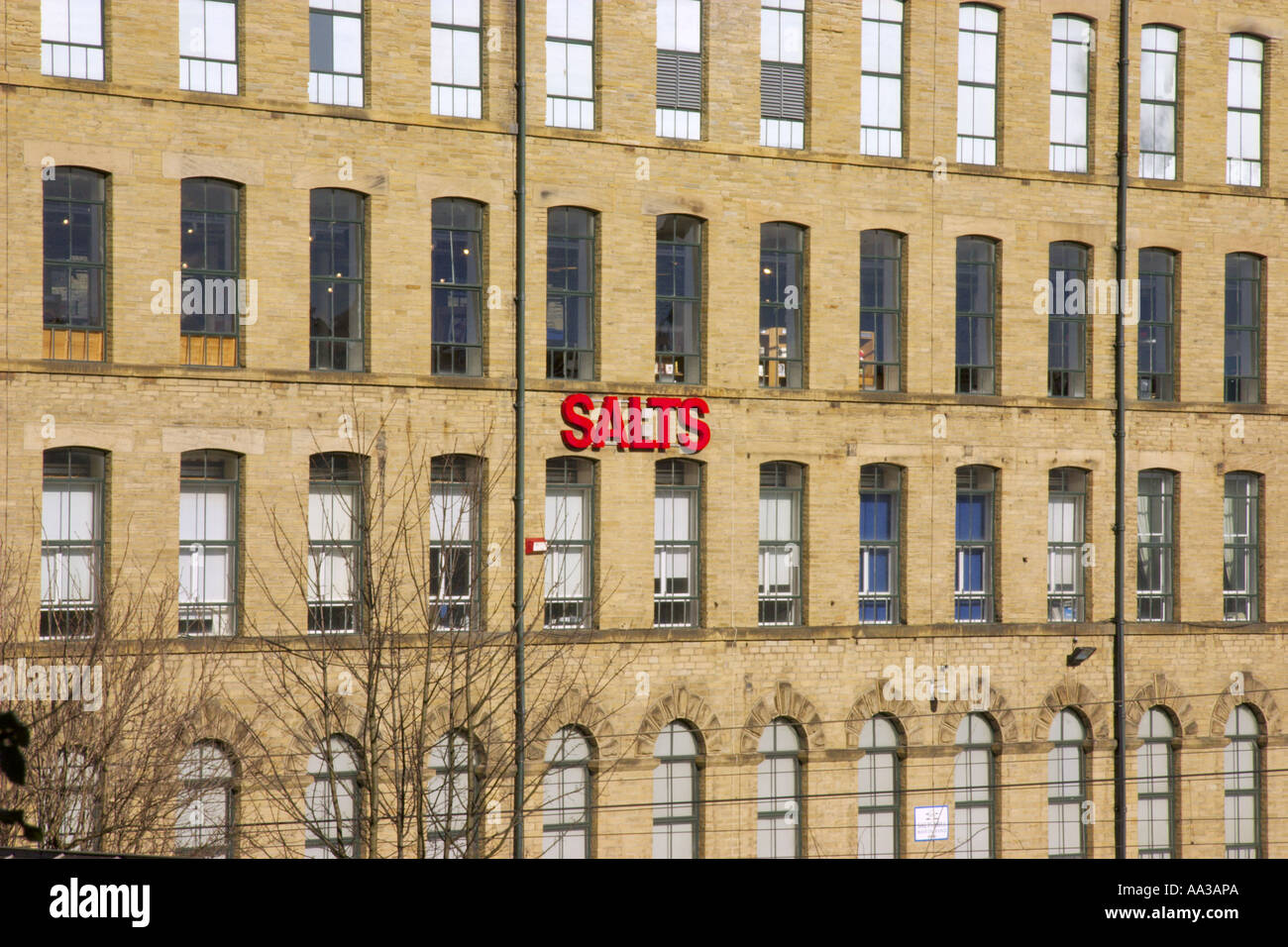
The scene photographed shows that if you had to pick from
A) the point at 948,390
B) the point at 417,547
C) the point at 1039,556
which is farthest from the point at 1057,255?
the point at 417,547

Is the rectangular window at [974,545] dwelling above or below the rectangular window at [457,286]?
below

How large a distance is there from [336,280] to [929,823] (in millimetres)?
13596

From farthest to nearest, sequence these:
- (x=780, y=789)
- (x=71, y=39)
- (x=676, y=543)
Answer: (x=780, y=789)
(x=676, y=543)
(x=71, y=39)

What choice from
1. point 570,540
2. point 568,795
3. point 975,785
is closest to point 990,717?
point 975,785

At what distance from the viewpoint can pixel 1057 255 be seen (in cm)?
2923

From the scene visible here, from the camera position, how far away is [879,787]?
27875 millimetres

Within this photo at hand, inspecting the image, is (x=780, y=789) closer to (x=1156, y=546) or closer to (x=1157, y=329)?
(x=1156, y=546)

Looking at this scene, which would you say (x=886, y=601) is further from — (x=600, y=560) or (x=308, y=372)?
(x=308, y=372)

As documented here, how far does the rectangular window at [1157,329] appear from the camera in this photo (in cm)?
2972

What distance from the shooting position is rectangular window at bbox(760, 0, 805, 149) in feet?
89.9

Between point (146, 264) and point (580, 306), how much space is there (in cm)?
686

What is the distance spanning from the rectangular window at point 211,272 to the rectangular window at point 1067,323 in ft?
47.0

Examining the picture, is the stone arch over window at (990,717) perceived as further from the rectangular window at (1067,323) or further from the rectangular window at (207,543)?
the rectangular window at (207,543)

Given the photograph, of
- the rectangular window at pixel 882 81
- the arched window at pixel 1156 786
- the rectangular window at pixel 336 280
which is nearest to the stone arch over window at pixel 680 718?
the rectangular window at pixel 336 280
